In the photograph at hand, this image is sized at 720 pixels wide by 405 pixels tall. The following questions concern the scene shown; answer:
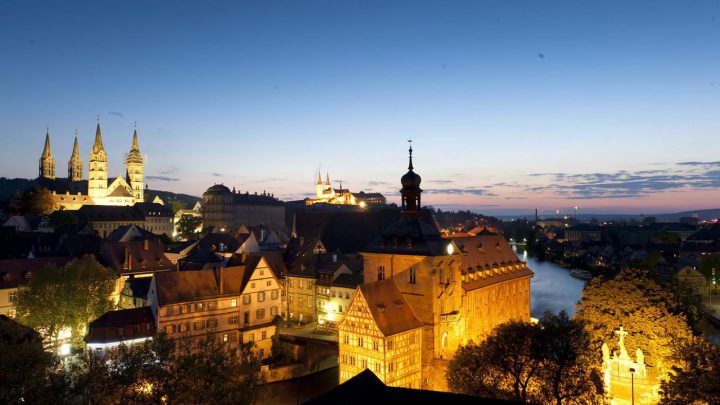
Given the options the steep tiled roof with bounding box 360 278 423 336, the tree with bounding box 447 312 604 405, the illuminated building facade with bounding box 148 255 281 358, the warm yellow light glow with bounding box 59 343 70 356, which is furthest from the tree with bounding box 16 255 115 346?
the tree with bounding box 447 312 604 405

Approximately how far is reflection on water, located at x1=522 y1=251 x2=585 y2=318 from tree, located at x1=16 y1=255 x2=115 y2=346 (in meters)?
48.2

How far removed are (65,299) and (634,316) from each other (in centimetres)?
4171

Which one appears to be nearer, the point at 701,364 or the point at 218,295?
the point at 701,364

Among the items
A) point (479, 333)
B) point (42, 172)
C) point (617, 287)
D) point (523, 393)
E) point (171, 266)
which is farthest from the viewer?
point (42, 172)

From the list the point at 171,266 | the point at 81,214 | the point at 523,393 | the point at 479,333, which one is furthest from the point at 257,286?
the point at 81,214

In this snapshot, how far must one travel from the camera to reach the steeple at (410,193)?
39531mm

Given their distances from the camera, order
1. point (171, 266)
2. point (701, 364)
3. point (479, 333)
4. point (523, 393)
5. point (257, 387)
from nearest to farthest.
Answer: point (701, 364)
point (257, 387)
point (523, 393)
point (479, 333)
point (171, 266)

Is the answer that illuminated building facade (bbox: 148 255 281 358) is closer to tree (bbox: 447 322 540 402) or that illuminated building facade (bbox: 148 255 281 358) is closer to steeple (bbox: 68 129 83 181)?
tree (bbox: 447 322 540 402)

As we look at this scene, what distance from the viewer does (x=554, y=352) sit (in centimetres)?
2636

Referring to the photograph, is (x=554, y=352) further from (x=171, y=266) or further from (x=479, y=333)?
(x=171, y=266)

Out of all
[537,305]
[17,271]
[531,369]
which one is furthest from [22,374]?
[537,305]

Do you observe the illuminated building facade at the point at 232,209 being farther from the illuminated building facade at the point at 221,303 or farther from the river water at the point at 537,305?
the illuminated building facade at the point at 221,303

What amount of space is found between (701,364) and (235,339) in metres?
35.6

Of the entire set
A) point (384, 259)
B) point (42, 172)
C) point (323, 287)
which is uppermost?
point (42, 172)
